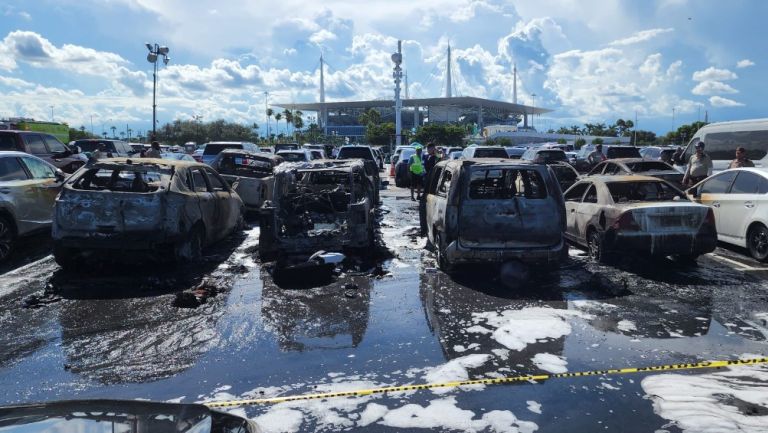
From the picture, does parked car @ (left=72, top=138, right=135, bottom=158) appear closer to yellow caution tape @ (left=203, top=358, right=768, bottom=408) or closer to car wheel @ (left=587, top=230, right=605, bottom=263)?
car wheel @ (left=587, top=230, right=605, bottom=263)

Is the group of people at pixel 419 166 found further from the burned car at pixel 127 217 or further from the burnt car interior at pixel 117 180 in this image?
the burned car at pixel 127 217

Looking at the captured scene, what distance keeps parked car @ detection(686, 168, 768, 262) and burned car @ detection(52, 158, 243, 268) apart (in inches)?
332

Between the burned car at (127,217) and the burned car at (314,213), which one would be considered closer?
the burned car at (127,217)

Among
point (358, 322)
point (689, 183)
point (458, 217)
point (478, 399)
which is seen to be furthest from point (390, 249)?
point (689, 183)

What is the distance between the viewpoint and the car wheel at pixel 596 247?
8633 millimetres

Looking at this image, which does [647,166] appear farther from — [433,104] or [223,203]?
[433,104]

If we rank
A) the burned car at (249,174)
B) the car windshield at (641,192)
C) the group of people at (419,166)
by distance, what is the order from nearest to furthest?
the car windshield at (641,192)
the burned car at (249,174)
the group of people at (419,166)

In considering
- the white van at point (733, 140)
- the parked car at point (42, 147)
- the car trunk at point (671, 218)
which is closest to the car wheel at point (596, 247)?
the car trunk at point (671, 218)

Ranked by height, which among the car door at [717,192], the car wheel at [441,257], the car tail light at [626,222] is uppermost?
the car door at [717,192]

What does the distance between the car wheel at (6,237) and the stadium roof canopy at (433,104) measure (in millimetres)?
138052

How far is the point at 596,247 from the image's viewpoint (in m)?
8.84

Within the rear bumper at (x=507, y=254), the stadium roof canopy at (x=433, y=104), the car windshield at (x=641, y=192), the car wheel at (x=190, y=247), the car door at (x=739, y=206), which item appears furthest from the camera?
the stadium roof canopy at (x=433, y=104)

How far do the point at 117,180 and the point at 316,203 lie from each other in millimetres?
3167

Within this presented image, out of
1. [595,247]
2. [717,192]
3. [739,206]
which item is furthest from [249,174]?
[739,206]
